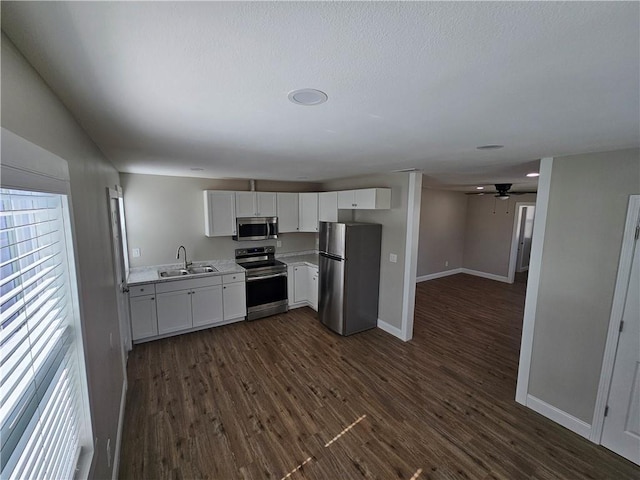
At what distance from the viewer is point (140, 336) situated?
361 centimetres

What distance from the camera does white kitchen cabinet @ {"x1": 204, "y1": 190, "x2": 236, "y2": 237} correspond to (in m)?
4.26

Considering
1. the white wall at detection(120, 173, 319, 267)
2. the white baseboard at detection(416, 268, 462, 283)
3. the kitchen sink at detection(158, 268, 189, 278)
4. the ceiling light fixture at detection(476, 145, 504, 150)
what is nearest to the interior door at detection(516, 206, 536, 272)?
the white baseboard at detection(416, 268, 462, 283)

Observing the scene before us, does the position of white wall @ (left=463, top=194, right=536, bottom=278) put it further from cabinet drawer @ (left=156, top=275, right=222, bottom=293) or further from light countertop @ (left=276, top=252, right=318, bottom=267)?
cabinet drawer @ (left=156, top=275, right=222, bottom=293)

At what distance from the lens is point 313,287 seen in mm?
4820

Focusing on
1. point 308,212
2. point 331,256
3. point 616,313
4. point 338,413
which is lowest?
point 338,413

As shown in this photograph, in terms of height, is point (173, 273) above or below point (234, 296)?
above

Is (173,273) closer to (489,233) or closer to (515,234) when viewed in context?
(489,233)

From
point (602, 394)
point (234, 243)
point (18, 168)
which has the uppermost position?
point (18, 168)

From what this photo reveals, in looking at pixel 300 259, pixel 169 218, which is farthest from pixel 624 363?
pixel 169 218

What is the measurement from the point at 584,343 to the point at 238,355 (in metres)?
3.52

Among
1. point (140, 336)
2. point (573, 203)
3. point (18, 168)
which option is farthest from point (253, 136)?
point (140, 336)

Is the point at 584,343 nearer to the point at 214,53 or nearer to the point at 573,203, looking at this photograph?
the point at 573,203

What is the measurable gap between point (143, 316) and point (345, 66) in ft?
13.0

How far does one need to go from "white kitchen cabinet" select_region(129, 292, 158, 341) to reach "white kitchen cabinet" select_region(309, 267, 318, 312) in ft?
7.84
